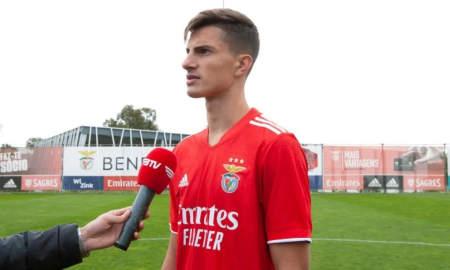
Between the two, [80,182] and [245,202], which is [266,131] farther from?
[80,182]

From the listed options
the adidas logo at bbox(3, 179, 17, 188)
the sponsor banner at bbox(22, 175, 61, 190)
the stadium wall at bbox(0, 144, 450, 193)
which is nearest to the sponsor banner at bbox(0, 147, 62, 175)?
the stadium wall at bbox(0, 144, 450, 193)

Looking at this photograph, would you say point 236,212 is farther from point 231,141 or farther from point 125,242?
point 125,242

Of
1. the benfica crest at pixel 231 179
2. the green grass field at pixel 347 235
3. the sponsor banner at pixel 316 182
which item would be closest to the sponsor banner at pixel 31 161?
the green grass field at pixel 347 235

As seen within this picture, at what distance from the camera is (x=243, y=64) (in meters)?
2.59

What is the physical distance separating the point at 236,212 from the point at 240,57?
2.79 feet

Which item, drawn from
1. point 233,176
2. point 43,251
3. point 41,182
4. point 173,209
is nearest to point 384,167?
point 41,182

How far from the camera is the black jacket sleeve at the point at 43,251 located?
2.29 m

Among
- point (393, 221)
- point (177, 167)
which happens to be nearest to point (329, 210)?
point (393, 221)

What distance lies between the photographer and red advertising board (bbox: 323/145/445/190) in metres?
23.8

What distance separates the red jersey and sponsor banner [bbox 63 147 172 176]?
22.3 metres

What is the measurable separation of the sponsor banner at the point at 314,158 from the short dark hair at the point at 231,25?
856 inches

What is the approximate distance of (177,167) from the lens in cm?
263

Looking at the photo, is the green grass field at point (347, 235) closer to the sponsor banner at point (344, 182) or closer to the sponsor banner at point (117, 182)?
the sponsor banner at point (344, 182)

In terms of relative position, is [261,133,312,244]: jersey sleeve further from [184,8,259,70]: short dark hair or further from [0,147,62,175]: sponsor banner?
[0,147,62,175]: sponsor banner
